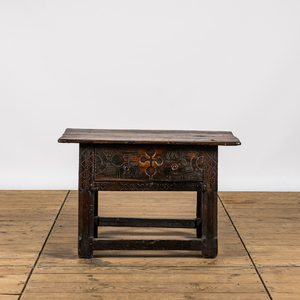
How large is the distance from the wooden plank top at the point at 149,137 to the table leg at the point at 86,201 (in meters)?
0.09

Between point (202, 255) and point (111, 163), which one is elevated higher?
point (111, 163)

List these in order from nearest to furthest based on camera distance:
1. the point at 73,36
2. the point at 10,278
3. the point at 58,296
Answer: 1. the point at 58,296
2. the point at 10,278
3. the point at 73,36

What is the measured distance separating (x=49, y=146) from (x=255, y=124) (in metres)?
2.04

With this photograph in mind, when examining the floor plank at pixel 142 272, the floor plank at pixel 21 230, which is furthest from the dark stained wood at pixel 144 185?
the floor plank at pixel 21 230

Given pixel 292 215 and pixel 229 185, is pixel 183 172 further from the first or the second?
pixel 229 185

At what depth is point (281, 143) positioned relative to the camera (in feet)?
16.5

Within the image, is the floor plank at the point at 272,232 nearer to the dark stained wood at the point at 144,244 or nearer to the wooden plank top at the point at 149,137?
the dark stained wood at the point at 144,244

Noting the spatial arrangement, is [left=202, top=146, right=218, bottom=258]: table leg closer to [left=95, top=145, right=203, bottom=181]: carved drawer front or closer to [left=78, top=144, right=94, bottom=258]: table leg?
[left=95, top=145, right=203, bottom=181]: carved drawer front

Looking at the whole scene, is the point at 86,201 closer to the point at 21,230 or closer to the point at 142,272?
the point at 142,272

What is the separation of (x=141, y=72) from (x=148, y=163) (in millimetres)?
2068

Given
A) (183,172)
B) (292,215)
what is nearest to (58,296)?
(183,172)

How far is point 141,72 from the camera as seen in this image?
4.89 metres

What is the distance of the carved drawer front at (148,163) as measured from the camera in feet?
9.79

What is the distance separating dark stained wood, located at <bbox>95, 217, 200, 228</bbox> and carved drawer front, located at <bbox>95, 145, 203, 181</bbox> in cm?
Answer: 51
